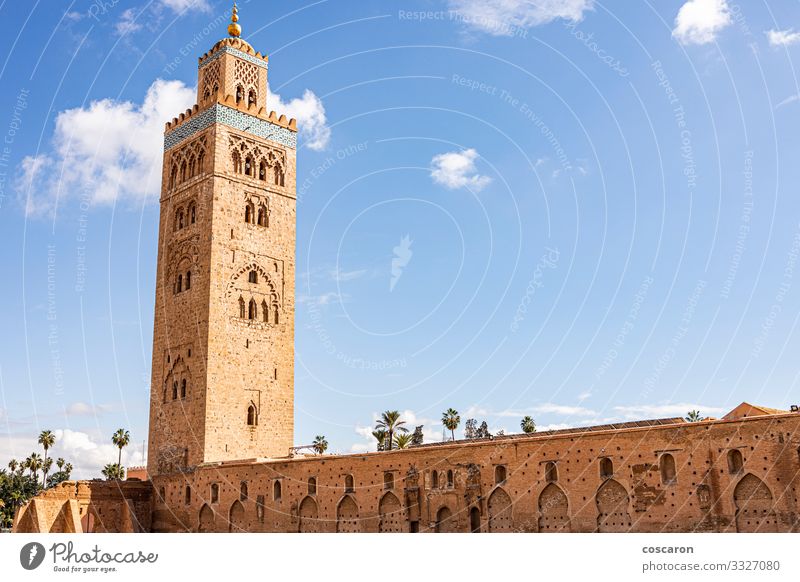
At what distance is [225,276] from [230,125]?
7029 millimetres

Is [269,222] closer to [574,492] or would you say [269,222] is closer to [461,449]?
[461,449]

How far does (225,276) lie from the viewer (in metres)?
34.0

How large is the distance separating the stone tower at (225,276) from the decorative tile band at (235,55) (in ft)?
0.21

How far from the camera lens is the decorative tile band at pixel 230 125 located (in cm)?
3550

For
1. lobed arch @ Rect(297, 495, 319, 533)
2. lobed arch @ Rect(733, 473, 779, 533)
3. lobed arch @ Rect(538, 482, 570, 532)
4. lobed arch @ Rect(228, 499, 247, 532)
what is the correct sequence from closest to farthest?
lobed arch @ Rect(733, 473, 779, 533) → lobed arch @ Rect(538, 482, 570, 532) → lobed arch @ Rect(297, 495, 319, 533) → lobed arch @ Rect(228, 499, 247, 532)

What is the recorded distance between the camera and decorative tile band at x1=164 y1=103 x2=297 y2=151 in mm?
35500

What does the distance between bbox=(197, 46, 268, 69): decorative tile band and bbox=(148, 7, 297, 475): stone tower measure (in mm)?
63

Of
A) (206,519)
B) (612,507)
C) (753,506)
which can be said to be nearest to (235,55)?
(206,519)

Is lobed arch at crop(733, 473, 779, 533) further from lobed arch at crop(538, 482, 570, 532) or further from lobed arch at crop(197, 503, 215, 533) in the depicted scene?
lobed arch at crop(197, 503, 215, 533)

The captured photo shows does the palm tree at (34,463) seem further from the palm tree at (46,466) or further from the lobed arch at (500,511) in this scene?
the lobed arch at (500,511)

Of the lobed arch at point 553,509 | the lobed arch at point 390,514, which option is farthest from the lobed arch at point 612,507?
the lobed arch at point 390,514

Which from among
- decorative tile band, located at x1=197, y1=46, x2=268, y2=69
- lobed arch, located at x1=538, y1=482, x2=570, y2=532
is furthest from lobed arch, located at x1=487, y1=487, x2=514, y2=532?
decorative tile band, located at x1=197, y1=46, x2=268, y2=69
